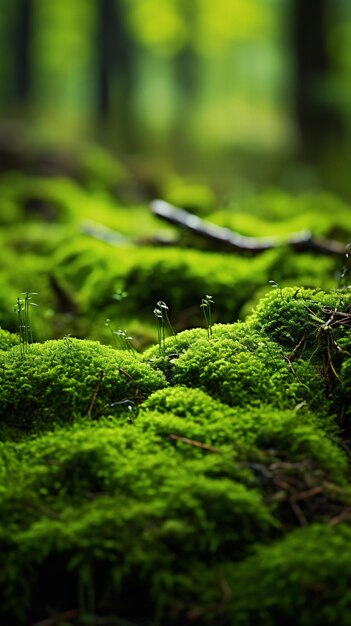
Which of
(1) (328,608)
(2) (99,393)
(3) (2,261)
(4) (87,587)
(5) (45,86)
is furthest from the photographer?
(5) (45,86)

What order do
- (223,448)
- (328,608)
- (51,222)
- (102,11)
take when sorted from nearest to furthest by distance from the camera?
(328,608)
(223,448)
(51,222)
(102,11)

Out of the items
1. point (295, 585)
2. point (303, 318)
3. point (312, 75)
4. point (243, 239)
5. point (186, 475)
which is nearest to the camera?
point (295, 585)

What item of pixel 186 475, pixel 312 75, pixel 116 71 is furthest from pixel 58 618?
pixel 116 71

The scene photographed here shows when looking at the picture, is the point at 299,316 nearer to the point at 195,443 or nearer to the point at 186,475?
the point at 195,443

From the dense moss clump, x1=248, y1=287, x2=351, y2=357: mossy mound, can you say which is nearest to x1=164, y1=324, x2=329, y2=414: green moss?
the dense moss clump

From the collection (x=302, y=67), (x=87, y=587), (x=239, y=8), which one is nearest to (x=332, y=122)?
(x=302, y=67)

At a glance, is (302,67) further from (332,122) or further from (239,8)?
(239,8)

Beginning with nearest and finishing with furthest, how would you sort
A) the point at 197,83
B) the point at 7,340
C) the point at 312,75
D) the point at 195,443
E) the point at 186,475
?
the point at 186,475 < the point at 195,443 < the point at 7,340 < the point at 312,75 < the point at 197,83
